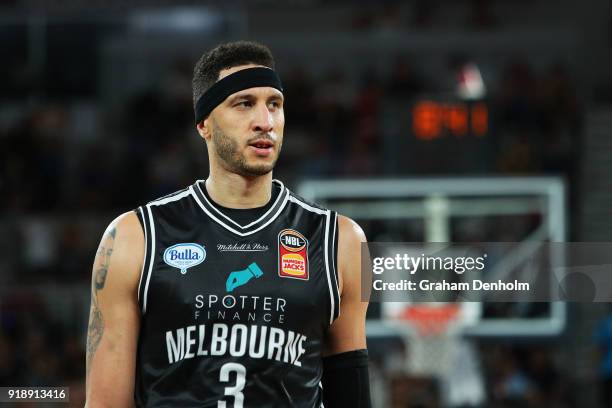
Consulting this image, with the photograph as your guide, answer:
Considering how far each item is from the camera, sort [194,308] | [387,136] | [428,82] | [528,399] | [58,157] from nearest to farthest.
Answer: [194,308]
[528,399]
[387,136]
[58,157]
[428,82]

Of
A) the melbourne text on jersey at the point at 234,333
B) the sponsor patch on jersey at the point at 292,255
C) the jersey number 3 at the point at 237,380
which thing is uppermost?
the sponsor patch on jersey at the point at 292,255

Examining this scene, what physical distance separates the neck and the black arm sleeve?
0.61 m

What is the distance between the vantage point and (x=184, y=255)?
394 centimetres

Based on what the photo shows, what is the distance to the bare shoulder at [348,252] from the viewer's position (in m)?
4.09

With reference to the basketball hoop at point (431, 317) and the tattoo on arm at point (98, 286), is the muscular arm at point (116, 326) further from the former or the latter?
the basketball hoop at point (431, 317)

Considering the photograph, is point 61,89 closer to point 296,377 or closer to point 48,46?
point 48,46

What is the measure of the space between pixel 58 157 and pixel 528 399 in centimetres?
716

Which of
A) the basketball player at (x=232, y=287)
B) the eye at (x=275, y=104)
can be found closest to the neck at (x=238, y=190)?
the basketball player at (x=232, y=287)

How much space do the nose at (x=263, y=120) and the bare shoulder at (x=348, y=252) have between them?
0.46 meters

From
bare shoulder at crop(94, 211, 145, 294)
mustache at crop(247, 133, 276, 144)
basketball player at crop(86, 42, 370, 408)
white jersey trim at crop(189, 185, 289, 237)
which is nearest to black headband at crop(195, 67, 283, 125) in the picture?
basketball player at crop(86, 42, 370, 408)

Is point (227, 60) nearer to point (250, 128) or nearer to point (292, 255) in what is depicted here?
point (250, 128)

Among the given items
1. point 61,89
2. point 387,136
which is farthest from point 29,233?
point 387,136

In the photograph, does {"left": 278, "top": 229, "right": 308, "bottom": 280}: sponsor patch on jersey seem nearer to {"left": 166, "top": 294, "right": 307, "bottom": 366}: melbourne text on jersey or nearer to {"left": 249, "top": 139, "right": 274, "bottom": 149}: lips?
{"left": 166, "top": 294, "right": 307, "bottom": 366}: melbourne text on jersey

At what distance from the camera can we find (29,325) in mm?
13648
